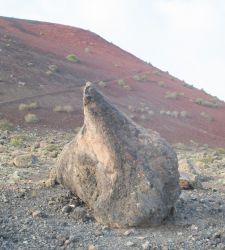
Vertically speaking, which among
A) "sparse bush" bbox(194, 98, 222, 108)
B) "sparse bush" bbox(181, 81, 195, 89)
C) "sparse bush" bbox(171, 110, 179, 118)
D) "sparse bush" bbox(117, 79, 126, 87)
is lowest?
"sparse bush" bbox(171, 110, 179, 118)

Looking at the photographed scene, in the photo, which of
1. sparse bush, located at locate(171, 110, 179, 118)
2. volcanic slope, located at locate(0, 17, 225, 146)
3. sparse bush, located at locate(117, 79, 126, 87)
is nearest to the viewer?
volcanic slope, located at locate(0, 17, 225, 146)

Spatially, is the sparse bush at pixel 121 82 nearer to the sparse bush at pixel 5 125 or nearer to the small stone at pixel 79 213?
the sparse bush at pixel 5 125

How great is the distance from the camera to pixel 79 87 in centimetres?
2884

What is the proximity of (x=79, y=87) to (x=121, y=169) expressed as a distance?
21669 mm

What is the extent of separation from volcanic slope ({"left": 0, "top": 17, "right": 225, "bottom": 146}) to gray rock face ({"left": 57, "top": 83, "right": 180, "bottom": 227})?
13783 millimetres

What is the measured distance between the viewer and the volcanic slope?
24.3 metres

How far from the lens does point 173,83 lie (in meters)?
39.8

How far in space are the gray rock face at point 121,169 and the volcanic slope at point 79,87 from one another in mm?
13783

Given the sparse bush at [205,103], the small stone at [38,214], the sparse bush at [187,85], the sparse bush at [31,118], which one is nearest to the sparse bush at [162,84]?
the sparse bush at [205,103]

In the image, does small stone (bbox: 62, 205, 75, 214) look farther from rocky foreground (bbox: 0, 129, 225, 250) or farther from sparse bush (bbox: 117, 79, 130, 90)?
sparse bush (bbox: 117, 79, 130, 90)

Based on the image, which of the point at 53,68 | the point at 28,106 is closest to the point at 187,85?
the point at 53,68

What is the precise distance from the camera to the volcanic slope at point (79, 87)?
2433 cm

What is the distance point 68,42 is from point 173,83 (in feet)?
25.6

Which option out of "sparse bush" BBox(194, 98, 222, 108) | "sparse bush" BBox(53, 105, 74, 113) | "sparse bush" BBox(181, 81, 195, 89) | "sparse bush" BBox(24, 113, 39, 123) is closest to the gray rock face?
"sparse bush" BBox(24, 113, 39, 123)
